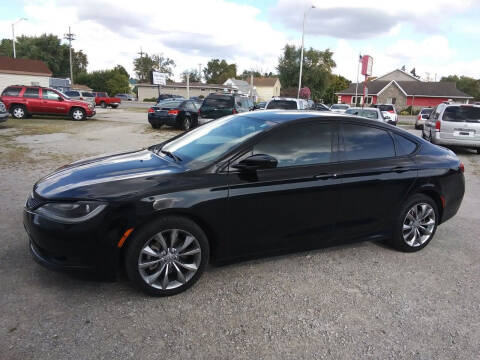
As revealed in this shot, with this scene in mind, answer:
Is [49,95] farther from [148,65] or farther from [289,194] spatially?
[148,65]

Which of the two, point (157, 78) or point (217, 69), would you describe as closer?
point (157, 78)

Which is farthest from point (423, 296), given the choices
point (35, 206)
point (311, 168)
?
point (35, 206)

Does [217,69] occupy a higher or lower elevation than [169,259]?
higher

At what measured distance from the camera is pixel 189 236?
319cm

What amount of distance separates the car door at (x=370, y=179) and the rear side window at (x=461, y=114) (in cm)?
987

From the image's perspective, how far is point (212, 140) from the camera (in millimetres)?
3932

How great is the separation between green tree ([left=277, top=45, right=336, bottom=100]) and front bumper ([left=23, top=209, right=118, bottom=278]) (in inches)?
2771

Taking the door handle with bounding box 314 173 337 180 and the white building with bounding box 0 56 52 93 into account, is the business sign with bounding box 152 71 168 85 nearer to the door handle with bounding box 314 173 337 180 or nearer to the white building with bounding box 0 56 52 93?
the white building with bounding box 0 56 52 93

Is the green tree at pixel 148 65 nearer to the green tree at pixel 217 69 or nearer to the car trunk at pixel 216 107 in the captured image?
the green tree at pixel 217 69

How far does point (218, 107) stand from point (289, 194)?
12502 mm

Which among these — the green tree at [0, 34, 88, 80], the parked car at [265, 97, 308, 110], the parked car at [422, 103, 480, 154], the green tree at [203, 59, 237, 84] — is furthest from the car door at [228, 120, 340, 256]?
the green tree at [203, 59, 237, 84]

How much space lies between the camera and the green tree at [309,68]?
70.2 metres

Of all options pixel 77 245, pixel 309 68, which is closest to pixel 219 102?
pixel 77 245

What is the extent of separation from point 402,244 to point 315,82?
72.3 meters
